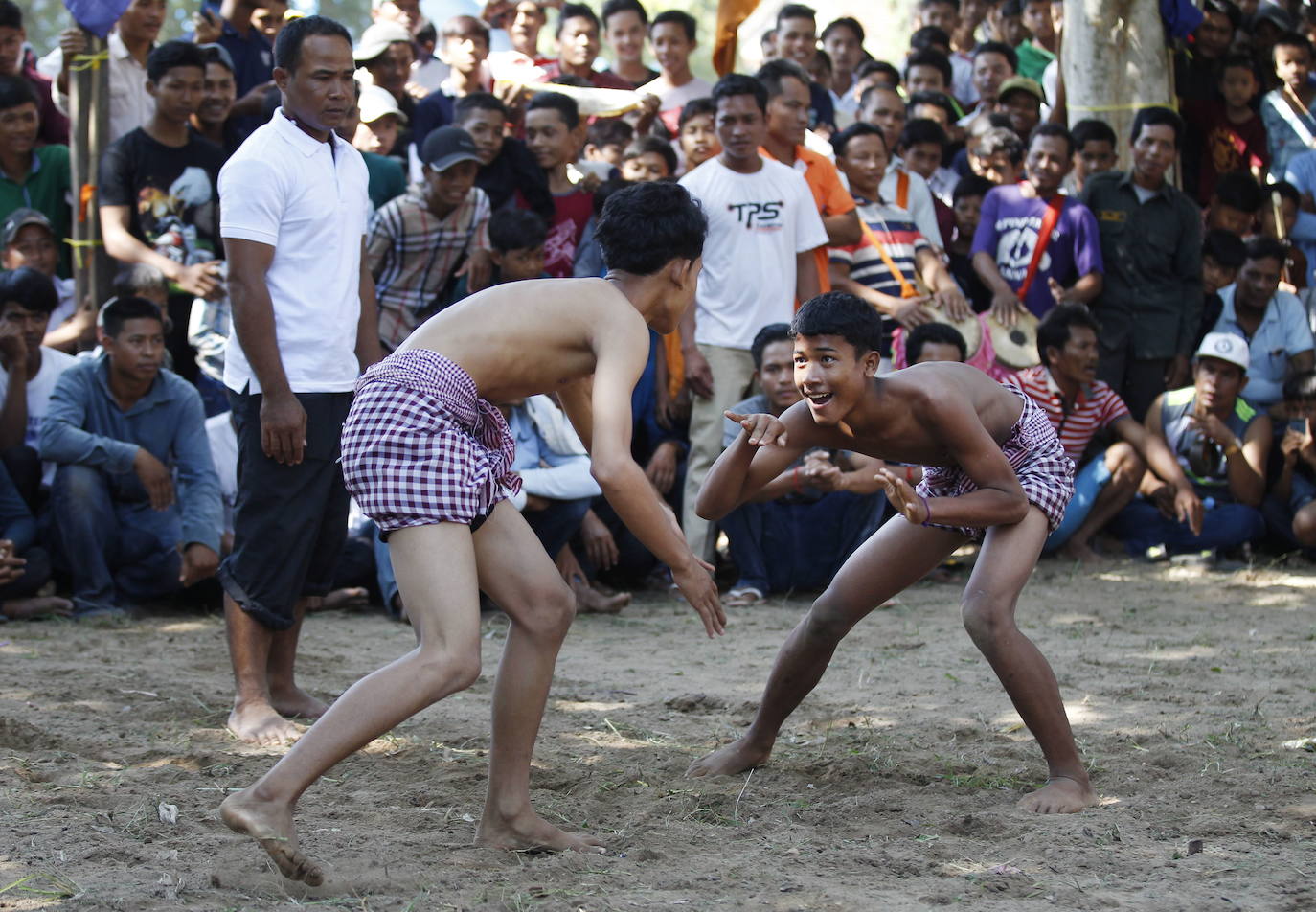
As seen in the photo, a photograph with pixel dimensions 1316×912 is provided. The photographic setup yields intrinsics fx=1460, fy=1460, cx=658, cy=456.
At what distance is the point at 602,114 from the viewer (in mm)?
8914

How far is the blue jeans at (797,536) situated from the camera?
7586 millimetres

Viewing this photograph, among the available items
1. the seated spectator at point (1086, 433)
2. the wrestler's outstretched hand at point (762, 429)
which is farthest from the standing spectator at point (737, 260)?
the wrestler's outstretched hand at point (762, 429)

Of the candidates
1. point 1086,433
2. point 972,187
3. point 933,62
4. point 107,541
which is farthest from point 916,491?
point 933,62

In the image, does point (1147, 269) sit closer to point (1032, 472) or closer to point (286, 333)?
point (1032, 472)

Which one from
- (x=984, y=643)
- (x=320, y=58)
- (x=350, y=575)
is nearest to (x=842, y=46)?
(x=350, y=575)

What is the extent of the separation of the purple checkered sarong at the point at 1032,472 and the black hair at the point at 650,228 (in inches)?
46.0

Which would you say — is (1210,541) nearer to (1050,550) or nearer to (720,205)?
(1050,550)

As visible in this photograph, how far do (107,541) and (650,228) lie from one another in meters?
4.01

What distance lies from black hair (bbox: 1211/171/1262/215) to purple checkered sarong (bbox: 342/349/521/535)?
740 cm

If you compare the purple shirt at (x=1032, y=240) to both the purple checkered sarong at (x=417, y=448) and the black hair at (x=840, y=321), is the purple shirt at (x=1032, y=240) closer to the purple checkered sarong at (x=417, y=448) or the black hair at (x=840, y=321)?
the black hair at (x=840, y=321)

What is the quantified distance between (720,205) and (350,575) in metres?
2.63

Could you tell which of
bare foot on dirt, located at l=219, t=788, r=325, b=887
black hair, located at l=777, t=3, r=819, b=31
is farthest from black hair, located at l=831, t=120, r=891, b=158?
bare foot on dirt, located at l=219, t=788, r=325, b=887

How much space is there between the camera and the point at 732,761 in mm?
4426

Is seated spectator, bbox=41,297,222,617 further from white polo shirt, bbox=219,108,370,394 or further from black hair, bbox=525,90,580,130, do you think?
black hair, bbox=525,90,580,130
